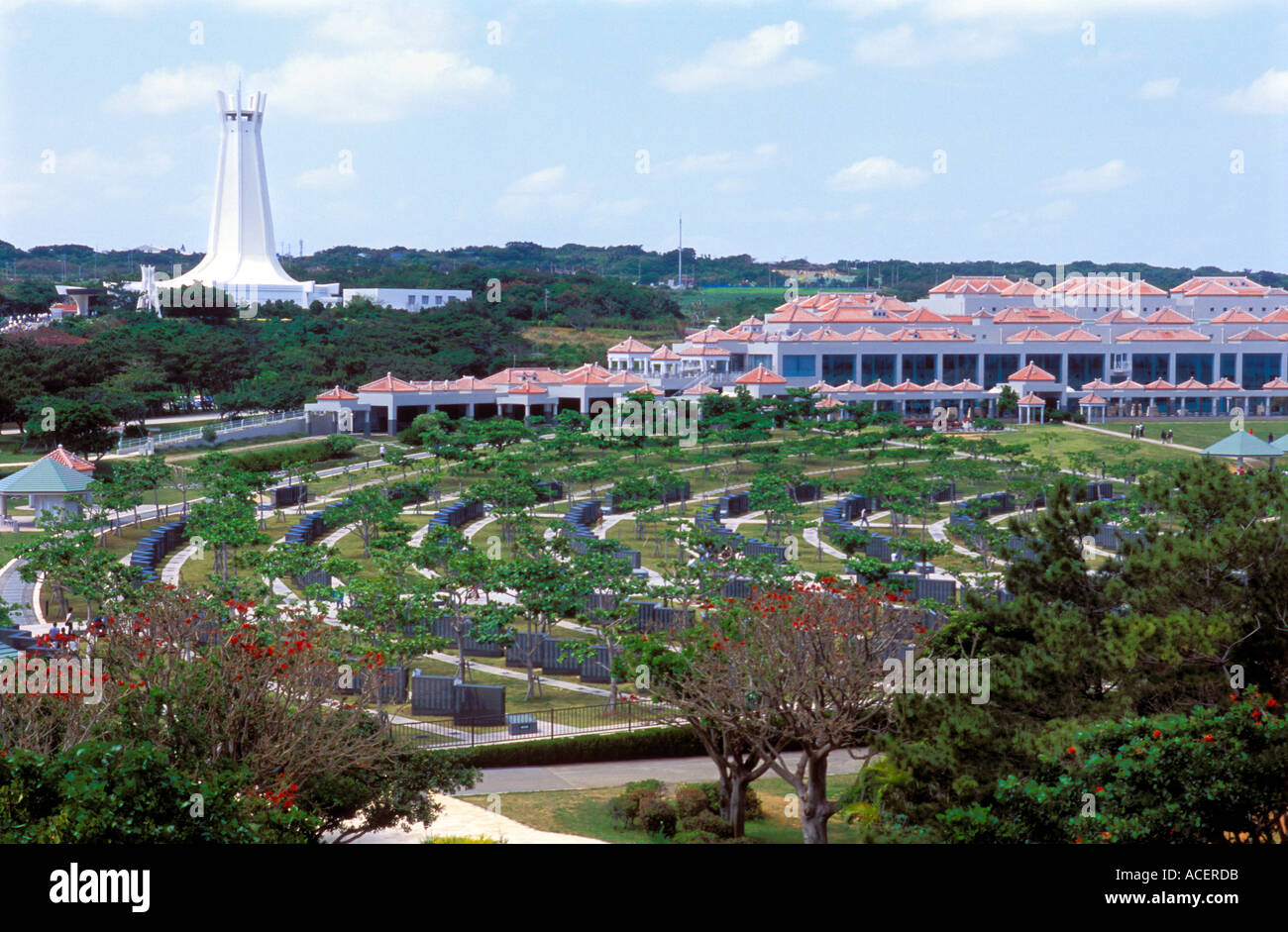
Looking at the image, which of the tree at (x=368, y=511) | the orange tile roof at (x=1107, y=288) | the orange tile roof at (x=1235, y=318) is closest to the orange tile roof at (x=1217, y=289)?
the orange tile roof at (x=1107, y=288)

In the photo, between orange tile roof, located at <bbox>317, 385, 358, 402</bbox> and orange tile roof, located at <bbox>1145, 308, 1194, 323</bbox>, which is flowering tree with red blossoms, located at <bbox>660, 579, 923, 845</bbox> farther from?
orange tile roof, located at <bbox>1145, 308, 1194, 323</bbox>

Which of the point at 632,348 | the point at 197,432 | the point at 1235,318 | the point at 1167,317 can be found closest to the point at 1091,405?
the point at 1167,317

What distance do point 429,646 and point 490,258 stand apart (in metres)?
117

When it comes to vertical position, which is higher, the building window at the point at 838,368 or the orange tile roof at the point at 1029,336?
the orange tile roof at the point at 1029,336

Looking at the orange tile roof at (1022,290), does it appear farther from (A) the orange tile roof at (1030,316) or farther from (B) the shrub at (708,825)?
(B) the shrub at (708,825)

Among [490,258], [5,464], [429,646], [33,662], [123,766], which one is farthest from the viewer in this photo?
[490,258]

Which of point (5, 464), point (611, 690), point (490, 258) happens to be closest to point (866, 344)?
point (5, 464)

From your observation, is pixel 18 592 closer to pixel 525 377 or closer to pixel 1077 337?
pixel 525 377

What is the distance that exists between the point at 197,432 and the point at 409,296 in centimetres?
4041

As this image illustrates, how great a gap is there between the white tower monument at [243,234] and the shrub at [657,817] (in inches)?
2385

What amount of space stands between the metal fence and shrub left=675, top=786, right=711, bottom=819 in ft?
5.03

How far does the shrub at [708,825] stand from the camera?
14.8 meters
